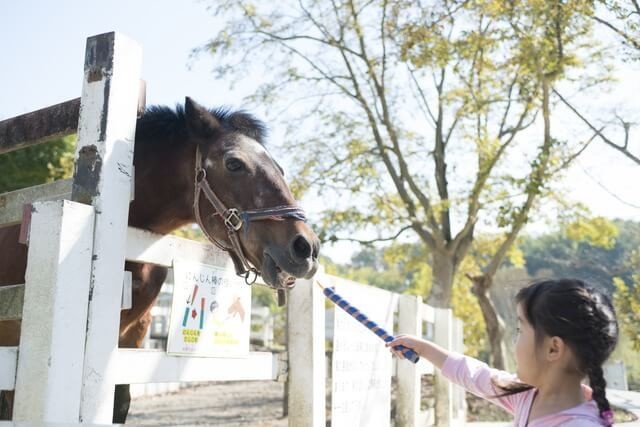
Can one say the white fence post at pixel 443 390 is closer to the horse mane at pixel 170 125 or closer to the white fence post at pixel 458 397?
the white fence post at pixel 458 397

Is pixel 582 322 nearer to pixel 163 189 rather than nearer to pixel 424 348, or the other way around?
pixel 424 348

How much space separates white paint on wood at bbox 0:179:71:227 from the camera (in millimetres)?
2301

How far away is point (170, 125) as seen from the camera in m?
2.96

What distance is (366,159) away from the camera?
40.2 ft

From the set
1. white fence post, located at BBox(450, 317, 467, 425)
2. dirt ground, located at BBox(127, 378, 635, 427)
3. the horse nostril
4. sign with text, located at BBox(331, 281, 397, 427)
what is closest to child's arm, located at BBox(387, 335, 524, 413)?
the horse nostril

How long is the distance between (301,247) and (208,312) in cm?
52

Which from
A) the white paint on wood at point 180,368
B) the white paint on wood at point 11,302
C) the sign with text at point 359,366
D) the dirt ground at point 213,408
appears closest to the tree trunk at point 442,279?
the dirt ground at point 213,408

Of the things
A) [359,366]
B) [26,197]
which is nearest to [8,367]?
[26,197]

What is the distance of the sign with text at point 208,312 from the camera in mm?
2510

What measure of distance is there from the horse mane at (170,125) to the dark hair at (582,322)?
166 cm

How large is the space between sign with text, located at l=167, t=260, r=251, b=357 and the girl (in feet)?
4.21

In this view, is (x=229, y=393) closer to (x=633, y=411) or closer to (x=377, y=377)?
(x=633, y=411)

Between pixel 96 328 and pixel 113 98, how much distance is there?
77cm

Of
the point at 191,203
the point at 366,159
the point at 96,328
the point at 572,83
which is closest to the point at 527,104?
the point at 572,83
